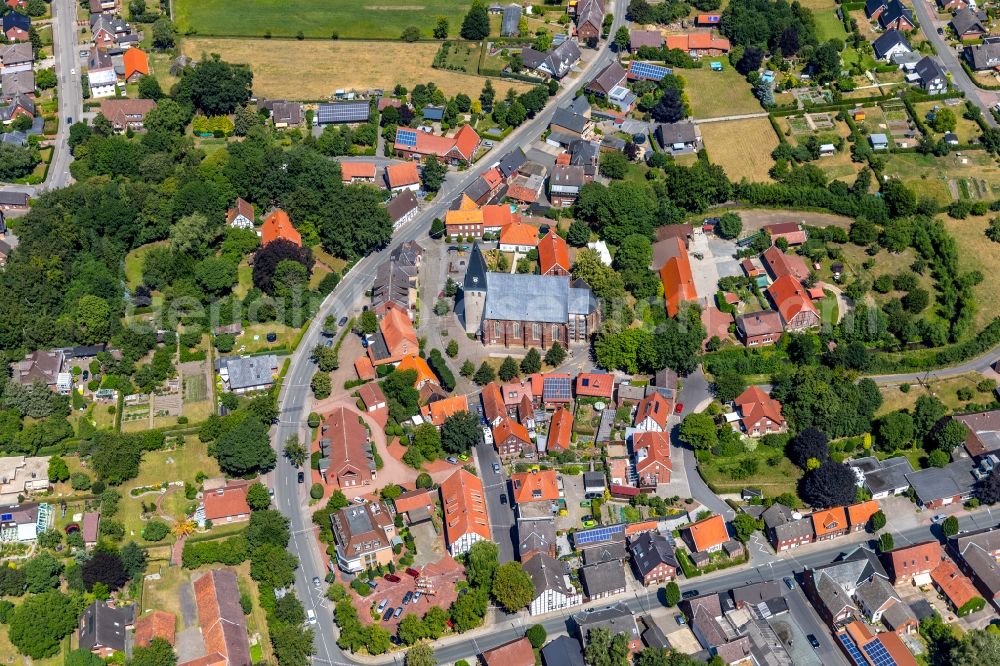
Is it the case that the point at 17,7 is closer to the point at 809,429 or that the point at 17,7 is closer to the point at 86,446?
the point at 86,446

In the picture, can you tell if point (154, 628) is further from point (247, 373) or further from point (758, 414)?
point (758, 414)

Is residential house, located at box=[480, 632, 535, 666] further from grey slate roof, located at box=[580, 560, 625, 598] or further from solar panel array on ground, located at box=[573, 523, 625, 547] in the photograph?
solar panel array on ground, located at box=[573, 523, 625, 547]

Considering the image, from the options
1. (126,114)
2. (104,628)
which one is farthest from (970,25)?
(104,628)

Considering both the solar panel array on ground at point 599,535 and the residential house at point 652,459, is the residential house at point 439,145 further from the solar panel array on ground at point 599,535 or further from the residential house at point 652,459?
the solar panel array on ground at point 599,535

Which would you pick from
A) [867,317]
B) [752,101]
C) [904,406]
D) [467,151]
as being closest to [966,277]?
[867,317]

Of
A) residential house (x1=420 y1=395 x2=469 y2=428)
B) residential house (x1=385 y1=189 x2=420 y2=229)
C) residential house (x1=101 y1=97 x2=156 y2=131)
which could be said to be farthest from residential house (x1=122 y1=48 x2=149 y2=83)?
residential house (x1=420 y1=395 x2=469 y2=428)

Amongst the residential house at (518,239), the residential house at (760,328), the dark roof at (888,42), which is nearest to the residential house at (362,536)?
the residential house at (518,239)
